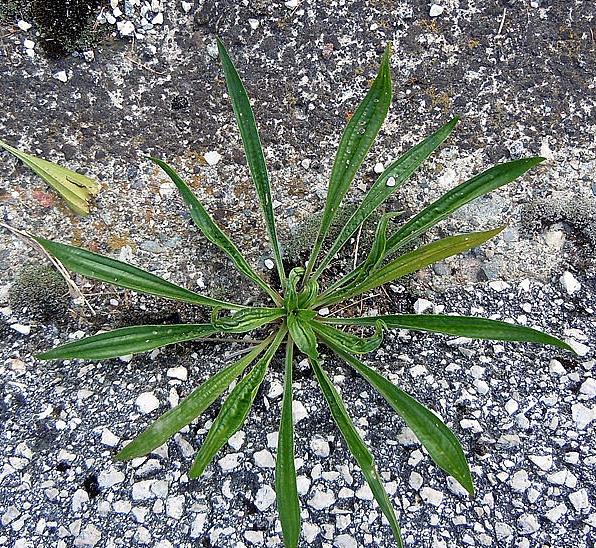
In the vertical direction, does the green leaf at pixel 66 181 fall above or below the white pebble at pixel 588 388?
above

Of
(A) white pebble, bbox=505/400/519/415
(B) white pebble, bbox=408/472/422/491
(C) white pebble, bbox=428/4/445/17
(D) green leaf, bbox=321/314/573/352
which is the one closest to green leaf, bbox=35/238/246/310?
(D) green leaf, bbox=321/314/573/352

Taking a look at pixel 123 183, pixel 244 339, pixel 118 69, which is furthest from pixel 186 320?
pixel 118 69

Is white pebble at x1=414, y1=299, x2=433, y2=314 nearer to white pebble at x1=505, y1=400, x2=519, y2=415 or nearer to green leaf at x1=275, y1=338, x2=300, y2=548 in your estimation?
white pebble at x1=505, y1=400, x2=519, y2=415

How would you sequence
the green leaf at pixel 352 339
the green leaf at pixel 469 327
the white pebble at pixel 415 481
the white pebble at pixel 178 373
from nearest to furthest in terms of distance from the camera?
the green leaf at pixel 352 339 < the green leaf at pixel 469 327 < the white pebble at pixel 415 481 < the white pebble at pixel 178 373

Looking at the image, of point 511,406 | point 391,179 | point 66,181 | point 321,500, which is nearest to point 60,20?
point 66,181

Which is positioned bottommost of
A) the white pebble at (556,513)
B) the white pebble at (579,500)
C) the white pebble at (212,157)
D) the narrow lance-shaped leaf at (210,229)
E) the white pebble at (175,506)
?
the white pebble at (175,506)

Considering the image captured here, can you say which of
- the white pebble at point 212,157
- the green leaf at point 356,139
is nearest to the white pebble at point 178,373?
the green leaf at point 356,139

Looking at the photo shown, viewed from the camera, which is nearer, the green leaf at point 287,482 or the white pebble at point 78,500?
the green leaf at point 287,482

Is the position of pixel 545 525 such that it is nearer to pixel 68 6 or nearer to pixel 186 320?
pixel 186 320

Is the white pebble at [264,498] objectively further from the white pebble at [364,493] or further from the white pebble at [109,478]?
the white pebble at [109,478]
